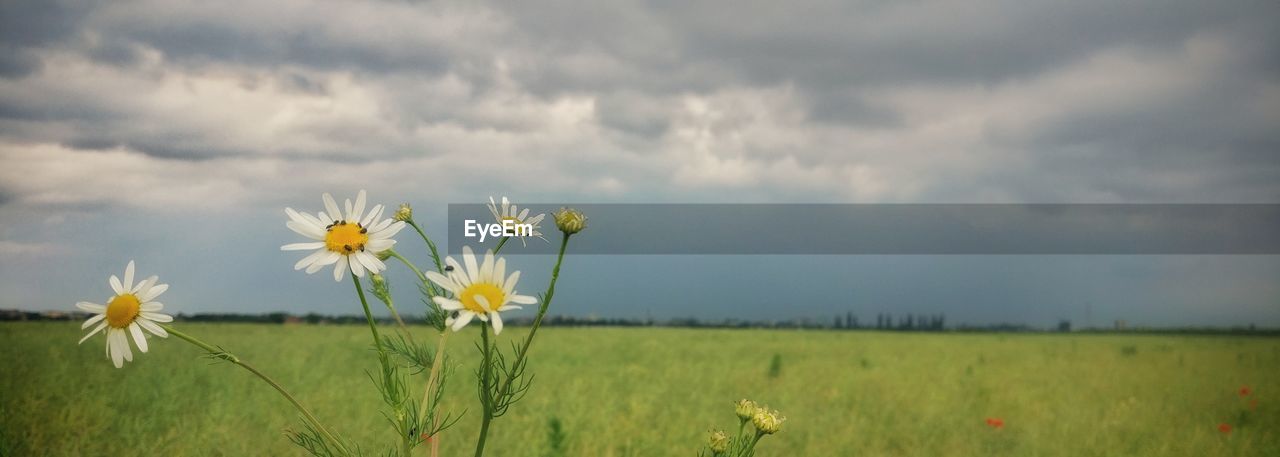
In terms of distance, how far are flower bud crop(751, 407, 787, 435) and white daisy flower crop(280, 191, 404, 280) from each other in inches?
49.2

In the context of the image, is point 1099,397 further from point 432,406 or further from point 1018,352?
point 432,406

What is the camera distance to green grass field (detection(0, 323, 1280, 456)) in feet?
17.2

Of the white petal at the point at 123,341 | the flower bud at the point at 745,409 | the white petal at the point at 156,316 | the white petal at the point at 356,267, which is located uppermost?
the white petal at the point at 356,267

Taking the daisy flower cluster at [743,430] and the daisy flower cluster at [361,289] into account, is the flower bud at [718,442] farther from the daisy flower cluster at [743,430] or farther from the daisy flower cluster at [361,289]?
the daisy flower cluster at [361,289]

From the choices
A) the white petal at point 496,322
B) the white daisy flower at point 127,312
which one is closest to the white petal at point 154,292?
the white daisy flower at point 127,312

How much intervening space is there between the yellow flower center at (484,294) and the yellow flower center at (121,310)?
932mm

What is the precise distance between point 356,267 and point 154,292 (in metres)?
0.57

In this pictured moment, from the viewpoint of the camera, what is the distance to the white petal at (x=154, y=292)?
208cm

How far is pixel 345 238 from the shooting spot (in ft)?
6.79

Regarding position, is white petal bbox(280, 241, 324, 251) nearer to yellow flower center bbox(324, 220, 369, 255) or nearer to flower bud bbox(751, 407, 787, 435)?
yellow flower center bbox(324, 220, 369, 255)

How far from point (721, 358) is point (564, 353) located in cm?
217

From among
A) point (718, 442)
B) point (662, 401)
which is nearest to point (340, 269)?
point (718, 442)

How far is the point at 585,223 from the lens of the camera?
213 cm

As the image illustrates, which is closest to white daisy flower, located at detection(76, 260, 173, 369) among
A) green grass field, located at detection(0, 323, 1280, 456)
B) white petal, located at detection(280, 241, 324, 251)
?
white petal, located at detection(280, 241, 324, 251)
